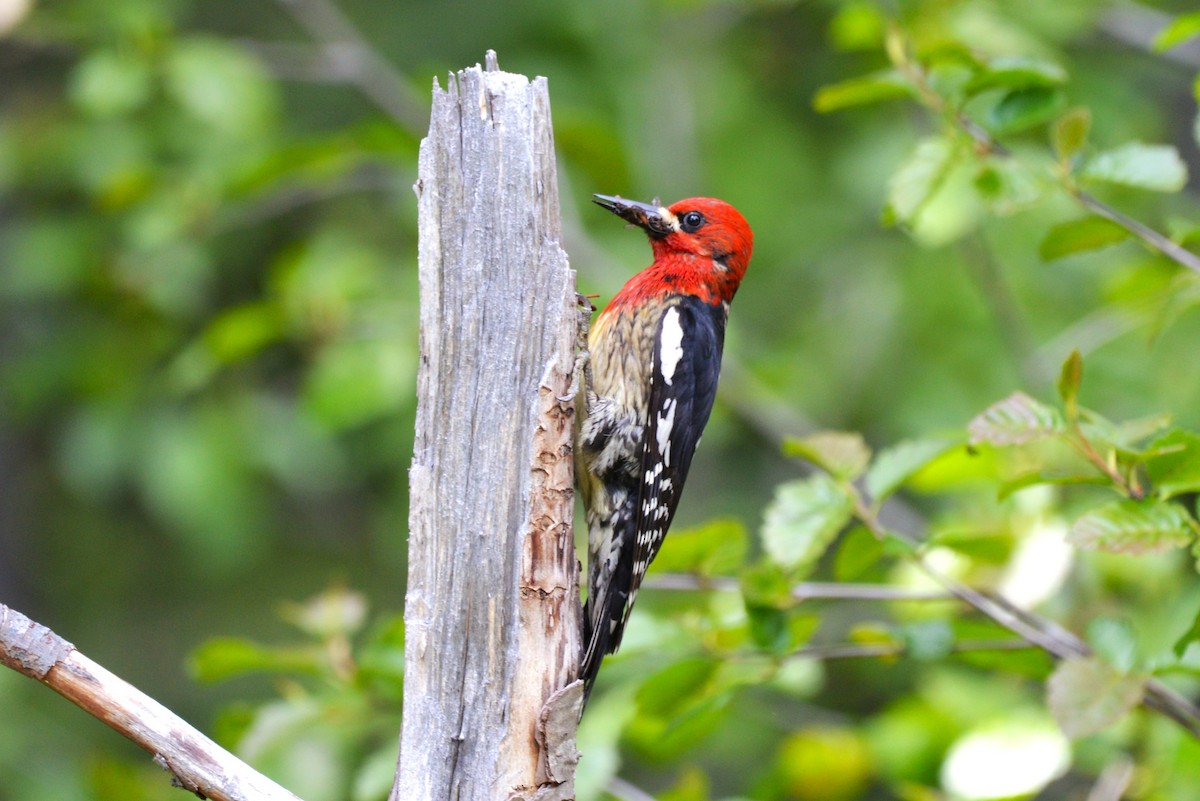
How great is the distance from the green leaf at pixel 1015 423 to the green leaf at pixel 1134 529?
165mm

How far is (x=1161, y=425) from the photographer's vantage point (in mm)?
2076

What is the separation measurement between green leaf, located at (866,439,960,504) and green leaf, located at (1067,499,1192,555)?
1.22 ft

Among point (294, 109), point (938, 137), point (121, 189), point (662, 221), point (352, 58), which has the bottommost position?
point (938, 137)

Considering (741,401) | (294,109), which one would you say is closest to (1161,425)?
(741,401)

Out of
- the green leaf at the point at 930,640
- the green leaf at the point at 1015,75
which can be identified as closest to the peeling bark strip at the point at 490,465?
the green leaf at the point at 930,640

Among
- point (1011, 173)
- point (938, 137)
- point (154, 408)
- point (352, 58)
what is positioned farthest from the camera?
point (154, 408)

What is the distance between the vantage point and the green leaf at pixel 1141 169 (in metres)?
2.27

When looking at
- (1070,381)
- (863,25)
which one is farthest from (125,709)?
(863,25)

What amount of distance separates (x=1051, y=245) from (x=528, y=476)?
123 cm

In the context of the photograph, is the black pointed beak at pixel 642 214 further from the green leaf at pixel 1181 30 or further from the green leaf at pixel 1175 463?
the green leaf at pixel 1175 463

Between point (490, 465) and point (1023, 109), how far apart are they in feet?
4.42

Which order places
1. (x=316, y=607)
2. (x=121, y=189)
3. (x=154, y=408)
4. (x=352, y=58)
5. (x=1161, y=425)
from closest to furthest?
(x=1161, y=425) < (x=316, y=607) < (x=121, y=189) < (x=352, y=58) < (x=154, y=408)

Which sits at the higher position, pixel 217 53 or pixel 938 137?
pixel 217 53

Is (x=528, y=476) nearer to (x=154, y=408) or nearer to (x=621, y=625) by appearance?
(x=621, y=625)
